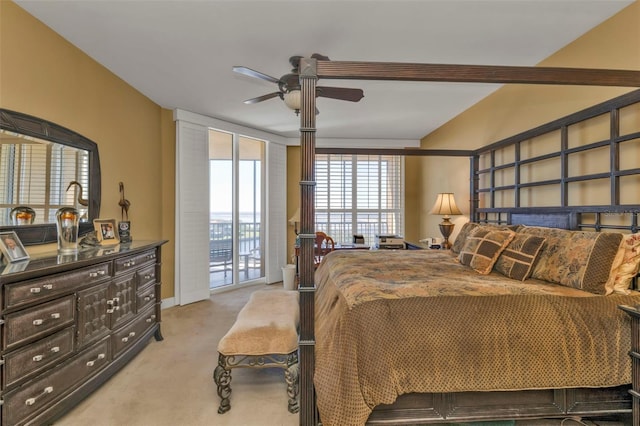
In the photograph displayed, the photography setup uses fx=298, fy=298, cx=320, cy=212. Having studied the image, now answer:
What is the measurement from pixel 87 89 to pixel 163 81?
0.68 metres

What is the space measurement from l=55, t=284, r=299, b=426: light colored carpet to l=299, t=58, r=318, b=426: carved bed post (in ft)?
1.51

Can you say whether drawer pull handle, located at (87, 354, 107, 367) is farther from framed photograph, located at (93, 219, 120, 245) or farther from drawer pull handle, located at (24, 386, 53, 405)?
framed photograph, located at (93, 219, 120, 245)

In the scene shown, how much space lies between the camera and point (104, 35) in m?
2.27

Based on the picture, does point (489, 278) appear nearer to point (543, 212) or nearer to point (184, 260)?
point (543, 212)

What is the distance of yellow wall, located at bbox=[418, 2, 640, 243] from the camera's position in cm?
194

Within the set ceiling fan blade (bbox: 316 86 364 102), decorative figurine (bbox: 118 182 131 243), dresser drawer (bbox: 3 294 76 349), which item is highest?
ceiling fan blade (bbox: 316 86 364 102)

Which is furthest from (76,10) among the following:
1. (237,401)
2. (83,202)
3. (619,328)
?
(619,328)

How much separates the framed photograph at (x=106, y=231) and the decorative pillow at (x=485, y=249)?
3.02 meters

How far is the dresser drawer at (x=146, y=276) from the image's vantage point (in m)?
2.54

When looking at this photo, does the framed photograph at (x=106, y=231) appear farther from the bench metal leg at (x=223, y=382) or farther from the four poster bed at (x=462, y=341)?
the four poster bed at (x=462, y=341)

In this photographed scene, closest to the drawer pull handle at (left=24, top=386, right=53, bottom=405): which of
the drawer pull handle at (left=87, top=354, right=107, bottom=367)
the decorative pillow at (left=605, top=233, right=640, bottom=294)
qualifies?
the drawer pull handle at (left=87, top=354, right=107, bottom=367)

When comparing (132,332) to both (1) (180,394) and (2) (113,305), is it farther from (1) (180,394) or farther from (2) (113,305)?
(1) (180,394)

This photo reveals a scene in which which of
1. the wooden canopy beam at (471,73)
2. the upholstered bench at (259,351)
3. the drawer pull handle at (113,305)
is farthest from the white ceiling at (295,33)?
the upholstered bench at (259,351)

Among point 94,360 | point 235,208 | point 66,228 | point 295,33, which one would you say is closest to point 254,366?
point 94,360
